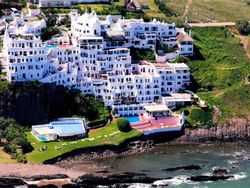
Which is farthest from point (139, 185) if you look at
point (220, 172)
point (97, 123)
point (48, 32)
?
point (48, 32)

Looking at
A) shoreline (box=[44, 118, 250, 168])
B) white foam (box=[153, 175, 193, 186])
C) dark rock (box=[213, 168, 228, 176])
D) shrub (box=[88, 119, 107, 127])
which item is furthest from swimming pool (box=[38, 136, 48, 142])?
dark rock (box=[213, 168, 228, 176])

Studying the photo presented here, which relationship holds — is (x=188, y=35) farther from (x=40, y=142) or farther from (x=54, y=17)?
(x=40, y=142)

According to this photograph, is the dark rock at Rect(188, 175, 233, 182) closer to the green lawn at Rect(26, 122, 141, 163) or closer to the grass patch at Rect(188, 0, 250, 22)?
the green lawn at Rect(26, 122, 141, 163)

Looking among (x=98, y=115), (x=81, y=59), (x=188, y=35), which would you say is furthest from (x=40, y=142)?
(x=188, y=35)

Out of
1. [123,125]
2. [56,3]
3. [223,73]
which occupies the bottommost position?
[123,125]

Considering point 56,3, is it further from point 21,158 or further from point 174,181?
point 174,181

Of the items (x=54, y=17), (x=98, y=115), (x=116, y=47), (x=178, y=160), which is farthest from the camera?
(x=54, y=17)
